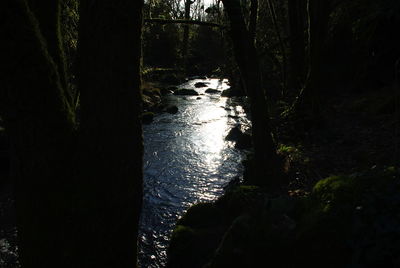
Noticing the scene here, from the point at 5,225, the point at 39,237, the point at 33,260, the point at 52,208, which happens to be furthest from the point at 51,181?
the point at 5,225

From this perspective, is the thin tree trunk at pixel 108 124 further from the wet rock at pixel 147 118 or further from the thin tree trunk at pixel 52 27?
the wet rock at pixel 147 118

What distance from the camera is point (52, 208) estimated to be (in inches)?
93.5

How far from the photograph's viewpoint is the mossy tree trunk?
7.15 feet

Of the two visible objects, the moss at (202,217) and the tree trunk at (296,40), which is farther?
the tree trunk at (296,40)

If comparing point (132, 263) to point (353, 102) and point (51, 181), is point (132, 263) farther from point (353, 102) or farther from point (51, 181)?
point (353, 102)

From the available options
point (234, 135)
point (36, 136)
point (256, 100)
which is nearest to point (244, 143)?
point (234, 135)

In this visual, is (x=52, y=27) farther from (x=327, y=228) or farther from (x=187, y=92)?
(x=187, y=92)

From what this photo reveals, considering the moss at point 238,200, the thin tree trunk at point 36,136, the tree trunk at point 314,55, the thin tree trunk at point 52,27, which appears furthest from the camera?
the tree trunk at point 314,55

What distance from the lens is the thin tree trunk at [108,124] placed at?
2.40m

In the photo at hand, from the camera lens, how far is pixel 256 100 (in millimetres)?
6773

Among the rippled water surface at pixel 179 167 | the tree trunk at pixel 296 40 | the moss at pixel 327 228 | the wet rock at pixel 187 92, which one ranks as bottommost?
the rippled water surface at pixel 179 167

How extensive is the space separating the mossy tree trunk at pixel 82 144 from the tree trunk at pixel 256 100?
14.1 feet

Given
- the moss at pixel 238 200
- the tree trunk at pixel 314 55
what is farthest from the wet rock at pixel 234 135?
the moss at pixel 238 200

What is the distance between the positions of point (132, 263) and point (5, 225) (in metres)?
5.18
